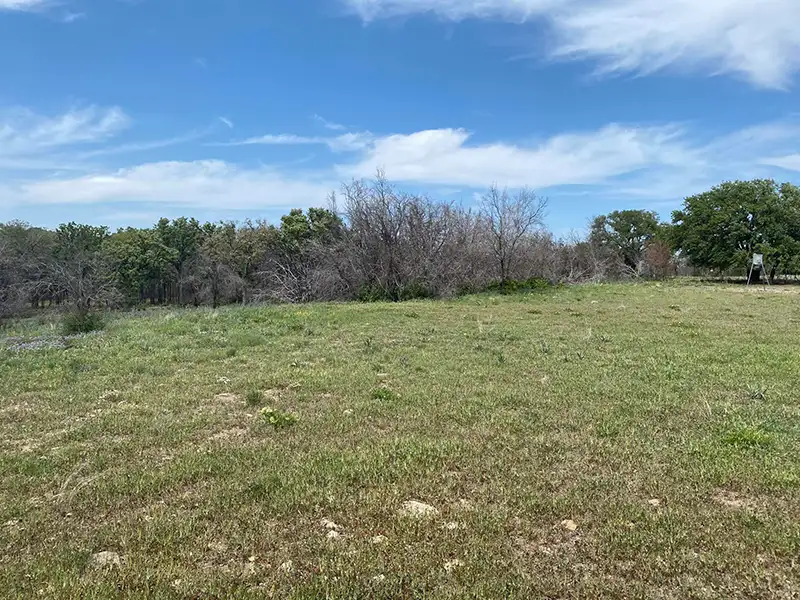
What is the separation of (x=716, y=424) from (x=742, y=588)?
314cm

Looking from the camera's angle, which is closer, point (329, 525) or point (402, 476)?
point (329, 525)

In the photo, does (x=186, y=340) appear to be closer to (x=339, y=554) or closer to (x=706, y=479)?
(x=339, y=554)

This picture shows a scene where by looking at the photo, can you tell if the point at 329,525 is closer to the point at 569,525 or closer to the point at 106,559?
the point at 106,559

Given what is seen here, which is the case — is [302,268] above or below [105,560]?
above

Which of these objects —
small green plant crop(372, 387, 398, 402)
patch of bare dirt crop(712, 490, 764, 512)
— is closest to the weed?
patch of bare dirt crop(712, 490, 764, 512)

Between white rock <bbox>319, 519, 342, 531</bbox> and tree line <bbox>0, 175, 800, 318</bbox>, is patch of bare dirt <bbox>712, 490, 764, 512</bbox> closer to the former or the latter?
white rock <bbox>319, 519, 342, 531</bbox>

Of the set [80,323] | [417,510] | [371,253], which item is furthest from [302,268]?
[417,510]

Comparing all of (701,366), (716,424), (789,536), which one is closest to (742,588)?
(789,536)

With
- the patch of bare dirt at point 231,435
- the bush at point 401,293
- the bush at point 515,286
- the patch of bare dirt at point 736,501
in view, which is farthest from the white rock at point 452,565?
the bush at point 515,286

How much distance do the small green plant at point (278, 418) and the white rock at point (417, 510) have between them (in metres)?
2.32

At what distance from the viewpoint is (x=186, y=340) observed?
12.0m

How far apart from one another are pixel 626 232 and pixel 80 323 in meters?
57.9

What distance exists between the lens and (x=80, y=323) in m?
14.6

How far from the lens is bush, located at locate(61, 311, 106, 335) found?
14312 mm
